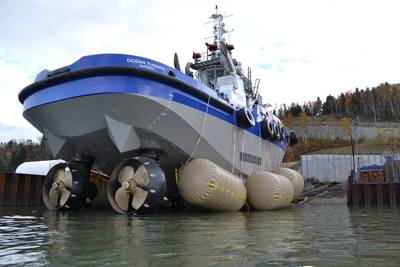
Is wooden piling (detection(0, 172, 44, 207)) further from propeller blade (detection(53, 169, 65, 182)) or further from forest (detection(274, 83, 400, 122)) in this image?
forest (detection(274, 83, 400, 122))

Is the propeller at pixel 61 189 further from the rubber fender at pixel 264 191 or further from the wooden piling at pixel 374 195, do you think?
the wooden piling at pixel 374 195

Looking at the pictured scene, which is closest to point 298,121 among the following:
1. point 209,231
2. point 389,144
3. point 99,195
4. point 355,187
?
point 389,144

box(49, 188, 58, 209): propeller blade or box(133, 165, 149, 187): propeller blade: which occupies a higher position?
box(133, 165, 149, 187): propeller blade

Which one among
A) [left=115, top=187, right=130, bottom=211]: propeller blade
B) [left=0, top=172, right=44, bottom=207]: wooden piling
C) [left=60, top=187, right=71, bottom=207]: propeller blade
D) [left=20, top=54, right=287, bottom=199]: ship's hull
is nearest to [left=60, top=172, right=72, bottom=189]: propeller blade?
[left=60, top=187, right=71, bottom=207]: propeller blade

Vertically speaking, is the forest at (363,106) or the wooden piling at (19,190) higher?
the forest at (363,106)

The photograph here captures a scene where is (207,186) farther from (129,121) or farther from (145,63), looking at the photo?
(145,63)

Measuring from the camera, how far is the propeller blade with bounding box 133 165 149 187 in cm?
903

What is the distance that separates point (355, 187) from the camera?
1573 cm

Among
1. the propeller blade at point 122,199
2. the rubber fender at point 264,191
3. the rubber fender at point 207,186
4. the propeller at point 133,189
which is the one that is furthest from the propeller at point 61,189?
the rubber fender at point 264,191

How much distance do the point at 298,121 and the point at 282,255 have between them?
6580 centimetres

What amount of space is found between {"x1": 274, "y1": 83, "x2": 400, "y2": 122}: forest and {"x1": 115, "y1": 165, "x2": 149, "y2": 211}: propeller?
68.8 m

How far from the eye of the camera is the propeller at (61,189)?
10.6 m

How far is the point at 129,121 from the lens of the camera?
30.2 feet

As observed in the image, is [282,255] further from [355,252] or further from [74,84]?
[74,84]
